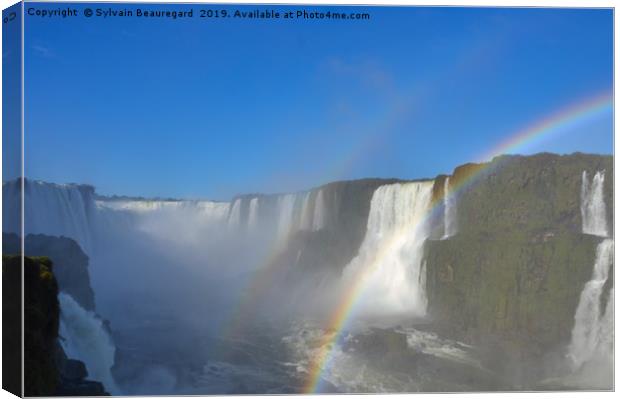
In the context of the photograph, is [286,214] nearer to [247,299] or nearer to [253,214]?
[253,214]

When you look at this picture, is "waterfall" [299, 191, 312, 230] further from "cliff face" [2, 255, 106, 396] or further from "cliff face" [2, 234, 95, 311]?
"cliff face" [2, 255, 106, 396]

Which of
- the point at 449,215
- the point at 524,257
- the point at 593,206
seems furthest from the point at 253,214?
the point at 593,206

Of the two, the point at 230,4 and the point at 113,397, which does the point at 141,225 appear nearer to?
the point at 113,397

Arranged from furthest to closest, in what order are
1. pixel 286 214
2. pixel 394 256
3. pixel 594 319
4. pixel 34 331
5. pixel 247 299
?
1. pixel 394 256
2. pixel 286 214
3. pixel 247 299
4. pixel 594 319
5. pixel 34 331

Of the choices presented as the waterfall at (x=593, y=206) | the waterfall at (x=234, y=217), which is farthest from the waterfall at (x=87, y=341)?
the waterfall at (x=593, y=206)

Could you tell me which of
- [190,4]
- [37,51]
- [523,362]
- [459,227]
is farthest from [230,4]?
[523,362]

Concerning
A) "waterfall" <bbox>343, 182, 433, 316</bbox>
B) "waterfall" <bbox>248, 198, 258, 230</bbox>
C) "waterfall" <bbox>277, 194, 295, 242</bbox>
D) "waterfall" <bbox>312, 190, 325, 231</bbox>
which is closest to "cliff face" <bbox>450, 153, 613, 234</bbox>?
"waterfall" <bbox>343, 182, 433, 316</bbox>
